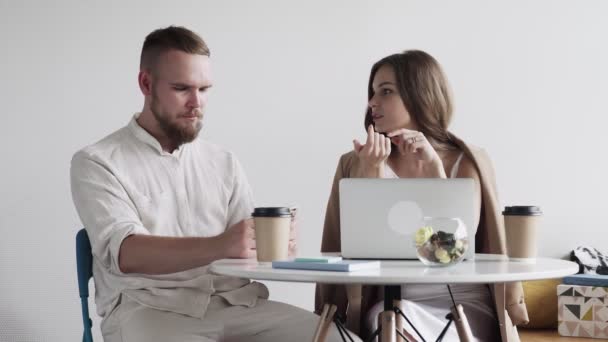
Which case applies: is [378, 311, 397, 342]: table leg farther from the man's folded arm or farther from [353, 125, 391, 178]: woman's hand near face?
[353, 125, 391, 178]: woman's hand near face

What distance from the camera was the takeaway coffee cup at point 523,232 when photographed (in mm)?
1895

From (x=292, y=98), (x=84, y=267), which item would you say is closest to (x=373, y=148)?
(x=84, y=267)

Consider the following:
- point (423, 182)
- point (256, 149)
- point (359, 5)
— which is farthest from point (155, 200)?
point (359, 5)

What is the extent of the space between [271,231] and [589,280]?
266 centimetres

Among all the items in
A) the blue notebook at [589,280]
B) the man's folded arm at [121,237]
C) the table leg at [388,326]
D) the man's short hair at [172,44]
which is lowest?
the blue notebook at [589,280]

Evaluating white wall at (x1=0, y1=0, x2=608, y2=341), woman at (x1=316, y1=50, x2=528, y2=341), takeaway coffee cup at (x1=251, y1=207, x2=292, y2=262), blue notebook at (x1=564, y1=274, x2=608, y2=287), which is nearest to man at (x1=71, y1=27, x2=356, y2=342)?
takeaway coffee cup at (x1=251, y1=207, x2=292, y2=262)

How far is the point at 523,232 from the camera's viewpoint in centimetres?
189

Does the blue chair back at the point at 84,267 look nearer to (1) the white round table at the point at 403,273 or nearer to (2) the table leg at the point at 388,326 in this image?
(1) the white round table at the point at 403,273

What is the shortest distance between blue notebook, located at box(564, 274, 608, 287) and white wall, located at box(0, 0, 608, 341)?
11.7 inches

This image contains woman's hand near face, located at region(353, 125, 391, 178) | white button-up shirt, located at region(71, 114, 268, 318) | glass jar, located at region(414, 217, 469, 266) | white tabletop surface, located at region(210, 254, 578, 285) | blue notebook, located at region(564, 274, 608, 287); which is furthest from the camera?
blue notebook, located at region(564, 274, 608, 287)

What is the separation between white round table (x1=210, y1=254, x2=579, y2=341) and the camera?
1.47 m

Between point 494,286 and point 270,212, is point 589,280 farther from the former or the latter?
point 270,212

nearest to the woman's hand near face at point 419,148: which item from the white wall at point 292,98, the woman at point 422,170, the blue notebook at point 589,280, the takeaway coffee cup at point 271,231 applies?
the woman at point 422,170

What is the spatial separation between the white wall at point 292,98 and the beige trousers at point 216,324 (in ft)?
4.30
